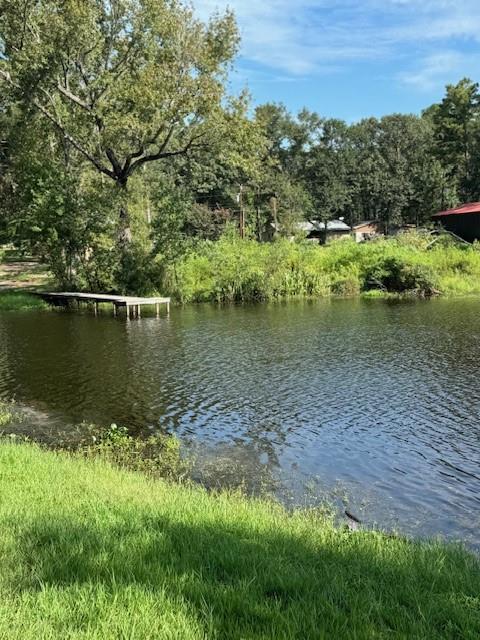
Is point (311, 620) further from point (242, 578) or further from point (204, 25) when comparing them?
point (204, 25)

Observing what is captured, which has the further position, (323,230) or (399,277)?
(323,230)

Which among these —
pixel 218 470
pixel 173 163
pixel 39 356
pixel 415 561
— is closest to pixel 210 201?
pixel 173 163

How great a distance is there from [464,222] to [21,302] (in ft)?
122

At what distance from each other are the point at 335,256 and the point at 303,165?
44.1 metres

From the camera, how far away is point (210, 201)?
69688 millimetres

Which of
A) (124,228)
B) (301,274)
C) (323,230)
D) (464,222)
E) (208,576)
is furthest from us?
(323,230)

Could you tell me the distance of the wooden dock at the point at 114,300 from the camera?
2850cm

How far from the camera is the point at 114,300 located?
2861 centimetres

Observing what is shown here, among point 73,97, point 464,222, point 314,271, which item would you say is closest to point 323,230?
point 464,222

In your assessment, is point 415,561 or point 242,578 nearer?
point 242,578

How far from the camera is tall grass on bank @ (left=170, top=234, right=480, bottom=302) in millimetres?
34969

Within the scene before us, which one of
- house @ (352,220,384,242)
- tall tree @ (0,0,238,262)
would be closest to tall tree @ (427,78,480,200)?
house @ (352,220,384,242)

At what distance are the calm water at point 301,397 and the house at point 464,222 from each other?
27.2m

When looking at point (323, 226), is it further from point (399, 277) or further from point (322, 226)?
point (399, 277)
